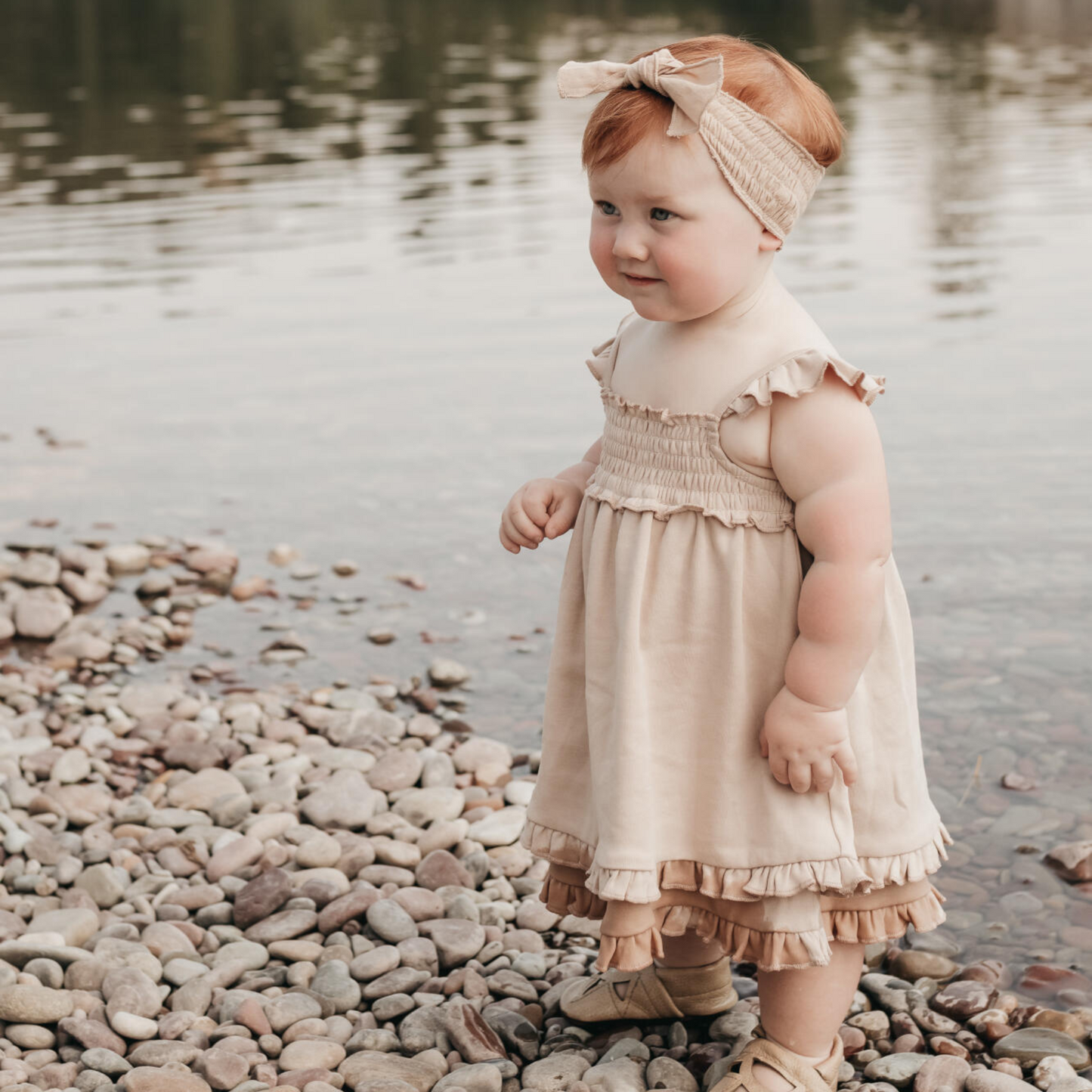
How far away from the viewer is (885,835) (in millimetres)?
2270

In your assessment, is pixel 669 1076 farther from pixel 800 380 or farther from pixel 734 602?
pixel 800 380

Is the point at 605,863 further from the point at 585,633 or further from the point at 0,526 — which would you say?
the point at 0,526

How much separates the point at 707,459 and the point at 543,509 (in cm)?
39

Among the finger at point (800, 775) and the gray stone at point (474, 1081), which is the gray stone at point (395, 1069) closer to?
the gray stone at point (474, 1081)

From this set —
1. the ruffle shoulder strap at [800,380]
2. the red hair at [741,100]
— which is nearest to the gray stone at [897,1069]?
the ruffle shoulder strap at [800,380]

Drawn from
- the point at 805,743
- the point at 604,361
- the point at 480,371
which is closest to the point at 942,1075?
the point at 805,743

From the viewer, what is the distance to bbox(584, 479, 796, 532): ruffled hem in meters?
2.18

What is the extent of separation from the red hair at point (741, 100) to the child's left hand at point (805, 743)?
33.3 inches

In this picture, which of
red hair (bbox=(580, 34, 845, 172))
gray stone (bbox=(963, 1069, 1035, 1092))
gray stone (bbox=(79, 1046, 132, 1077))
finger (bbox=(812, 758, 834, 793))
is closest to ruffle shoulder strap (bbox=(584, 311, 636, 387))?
red hair (bbox=(580, 34, 845, 172))

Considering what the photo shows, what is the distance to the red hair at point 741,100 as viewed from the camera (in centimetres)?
205

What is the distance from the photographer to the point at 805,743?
213 centimetres

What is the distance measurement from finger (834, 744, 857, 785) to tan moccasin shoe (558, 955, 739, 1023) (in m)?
0.66

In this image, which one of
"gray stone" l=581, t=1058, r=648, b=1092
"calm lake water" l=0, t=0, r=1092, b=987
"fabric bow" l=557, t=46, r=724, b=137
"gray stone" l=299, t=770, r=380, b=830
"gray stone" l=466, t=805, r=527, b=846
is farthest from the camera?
"calm lake water" l=0, t=0, r=1092, b=987

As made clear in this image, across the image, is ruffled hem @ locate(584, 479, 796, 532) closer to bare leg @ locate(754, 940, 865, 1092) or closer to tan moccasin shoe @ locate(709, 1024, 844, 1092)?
bare leg @ locate(754, 940, 865, 1092)
